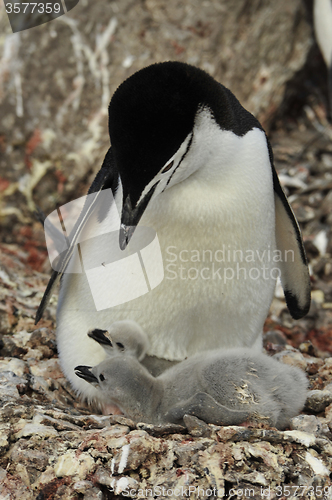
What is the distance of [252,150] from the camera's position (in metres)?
1.86

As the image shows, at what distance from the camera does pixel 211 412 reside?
1.66m

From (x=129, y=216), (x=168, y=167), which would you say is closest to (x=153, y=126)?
(x=168, y=167)

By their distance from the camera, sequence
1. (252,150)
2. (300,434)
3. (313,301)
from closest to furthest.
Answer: (300,434), (252,150), (313,301)

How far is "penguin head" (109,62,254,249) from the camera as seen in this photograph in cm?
144

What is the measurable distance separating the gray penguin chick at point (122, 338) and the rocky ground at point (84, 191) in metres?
0.26

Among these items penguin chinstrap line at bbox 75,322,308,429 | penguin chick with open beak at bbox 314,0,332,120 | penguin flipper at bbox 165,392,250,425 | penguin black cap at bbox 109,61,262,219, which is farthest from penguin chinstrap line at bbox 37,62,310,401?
penguin chick with open beak at bbox 314,0,332,120

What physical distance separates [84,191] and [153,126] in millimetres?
2887

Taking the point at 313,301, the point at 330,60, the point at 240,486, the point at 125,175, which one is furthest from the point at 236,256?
the point at 330,60

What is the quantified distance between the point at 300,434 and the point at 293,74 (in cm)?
413

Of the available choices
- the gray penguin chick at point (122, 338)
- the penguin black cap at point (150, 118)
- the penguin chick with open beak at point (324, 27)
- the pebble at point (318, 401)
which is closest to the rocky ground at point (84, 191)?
the pebble at point (318, 401)

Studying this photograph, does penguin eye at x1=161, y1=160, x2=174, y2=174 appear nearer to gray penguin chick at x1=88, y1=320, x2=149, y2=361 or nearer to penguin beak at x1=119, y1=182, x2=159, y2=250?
penguin beak at x1=119, y1=182, x2=159, y2=250

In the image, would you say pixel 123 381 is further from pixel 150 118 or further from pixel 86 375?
pixel 150 118

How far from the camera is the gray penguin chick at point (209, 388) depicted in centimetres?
169

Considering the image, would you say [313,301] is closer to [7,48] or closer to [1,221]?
[1,221]
